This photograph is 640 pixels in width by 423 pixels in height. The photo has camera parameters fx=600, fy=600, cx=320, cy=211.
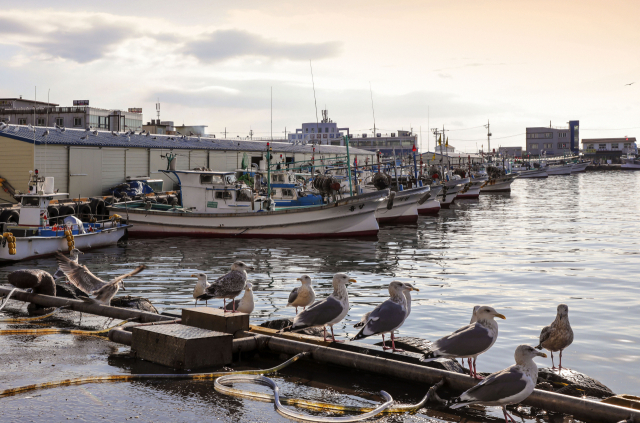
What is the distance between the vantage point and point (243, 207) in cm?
3238

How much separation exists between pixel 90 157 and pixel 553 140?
173m

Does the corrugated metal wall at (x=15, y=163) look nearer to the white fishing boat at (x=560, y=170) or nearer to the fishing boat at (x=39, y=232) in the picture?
the fishing boat at (x=39, y=232)

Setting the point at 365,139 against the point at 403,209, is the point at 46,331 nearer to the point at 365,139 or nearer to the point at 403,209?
the point at 403,209

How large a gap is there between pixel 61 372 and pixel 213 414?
8.74 ft

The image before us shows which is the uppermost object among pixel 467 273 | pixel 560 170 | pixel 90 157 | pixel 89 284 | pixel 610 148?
pixel 610 148

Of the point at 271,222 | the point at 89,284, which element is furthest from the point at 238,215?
the point at 89,284

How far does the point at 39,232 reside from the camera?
24.8 m

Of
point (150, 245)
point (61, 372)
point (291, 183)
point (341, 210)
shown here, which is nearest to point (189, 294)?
point (61, 372)

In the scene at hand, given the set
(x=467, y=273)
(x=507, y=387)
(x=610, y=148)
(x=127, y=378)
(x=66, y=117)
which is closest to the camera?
(x=507, y=387)

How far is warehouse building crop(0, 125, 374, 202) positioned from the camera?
37.2 meters

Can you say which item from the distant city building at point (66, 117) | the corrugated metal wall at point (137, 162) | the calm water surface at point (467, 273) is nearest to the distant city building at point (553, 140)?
the distant city building at point (66, 117)

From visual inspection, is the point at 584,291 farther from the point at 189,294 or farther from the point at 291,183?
the point at 291,183

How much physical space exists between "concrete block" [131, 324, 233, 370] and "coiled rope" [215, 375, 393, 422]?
815mm

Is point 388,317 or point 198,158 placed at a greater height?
point 198,158
